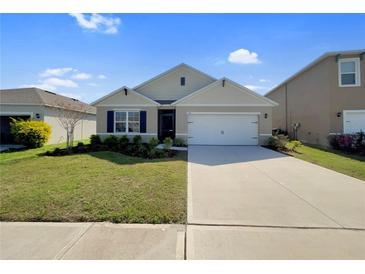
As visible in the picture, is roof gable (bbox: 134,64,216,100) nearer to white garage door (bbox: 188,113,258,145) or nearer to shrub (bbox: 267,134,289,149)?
white garage door (bbox: 188,113,258,145)

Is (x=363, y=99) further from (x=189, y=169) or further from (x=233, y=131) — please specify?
(x=189, y=169)

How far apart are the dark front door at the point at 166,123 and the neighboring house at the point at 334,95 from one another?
10.5 m

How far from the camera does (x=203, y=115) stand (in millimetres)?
16281

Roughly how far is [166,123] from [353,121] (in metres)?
12.5

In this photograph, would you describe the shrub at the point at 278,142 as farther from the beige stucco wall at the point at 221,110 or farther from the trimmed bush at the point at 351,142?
the trimmed bush at the point at 351,142

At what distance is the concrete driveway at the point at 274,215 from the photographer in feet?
11.3

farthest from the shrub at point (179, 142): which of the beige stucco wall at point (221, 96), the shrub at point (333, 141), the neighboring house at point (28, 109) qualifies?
the neighboring house at point (28, 109)

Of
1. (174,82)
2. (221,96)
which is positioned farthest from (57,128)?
(221,96)

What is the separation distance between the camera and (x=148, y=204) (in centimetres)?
505

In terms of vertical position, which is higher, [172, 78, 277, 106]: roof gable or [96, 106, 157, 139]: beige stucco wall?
[172, 78, 277, 106]: roof gable

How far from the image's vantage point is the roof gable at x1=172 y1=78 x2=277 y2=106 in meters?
16.1

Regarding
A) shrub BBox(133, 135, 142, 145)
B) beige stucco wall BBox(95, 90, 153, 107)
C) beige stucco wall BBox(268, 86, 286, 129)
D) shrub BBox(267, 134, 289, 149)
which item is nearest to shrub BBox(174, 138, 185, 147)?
shrub BBox(133, 135, 142, 145)
